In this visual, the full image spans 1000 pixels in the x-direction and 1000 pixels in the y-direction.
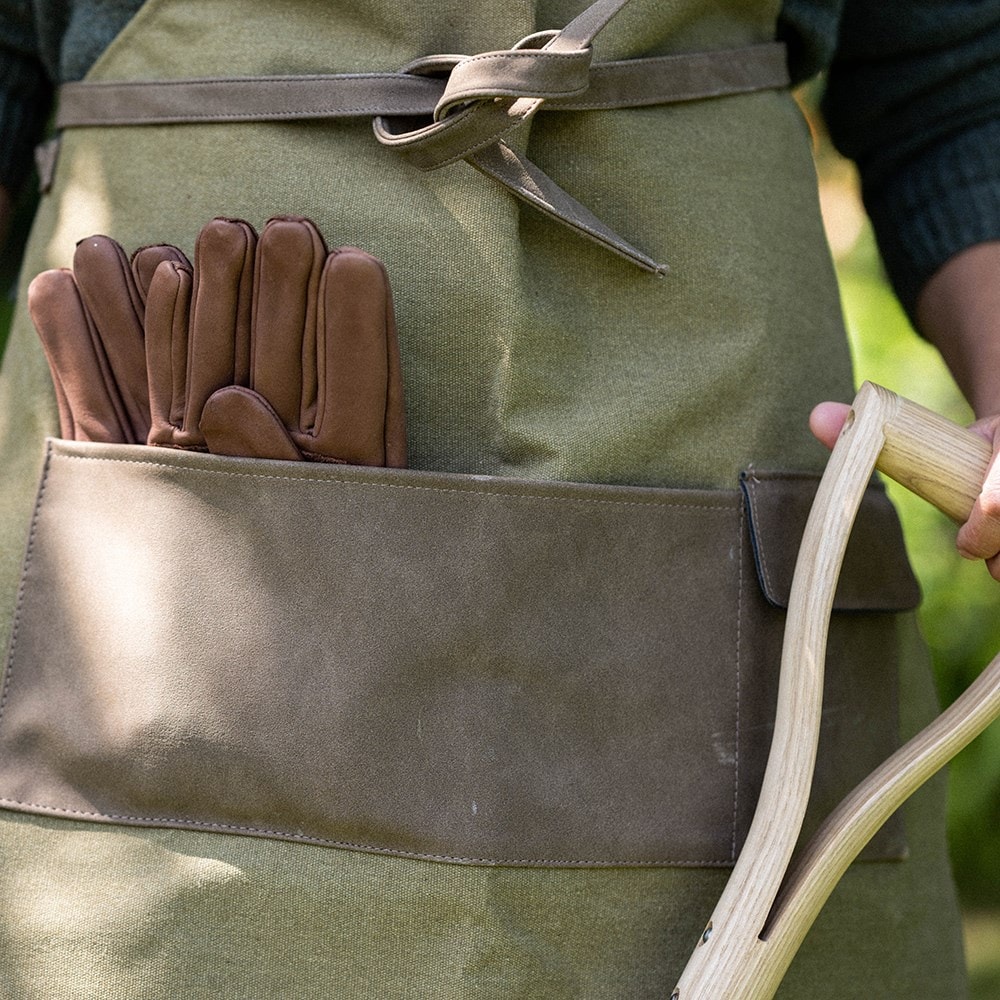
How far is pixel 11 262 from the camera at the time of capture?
7.57 ft

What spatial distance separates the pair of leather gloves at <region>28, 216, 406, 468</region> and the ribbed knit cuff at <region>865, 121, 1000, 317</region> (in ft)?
2.42

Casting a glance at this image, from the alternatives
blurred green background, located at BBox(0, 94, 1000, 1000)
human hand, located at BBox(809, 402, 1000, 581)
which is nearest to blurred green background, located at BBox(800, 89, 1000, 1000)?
blurred green background, located at BBox(0, 94, 1000, 1000)

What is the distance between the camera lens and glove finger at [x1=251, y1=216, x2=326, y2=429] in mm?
974

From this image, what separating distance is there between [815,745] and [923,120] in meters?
0.82

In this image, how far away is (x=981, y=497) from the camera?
101cm

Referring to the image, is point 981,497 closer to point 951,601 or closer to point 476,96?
point 476,96

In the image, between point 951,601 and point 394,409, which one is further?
point 951,601

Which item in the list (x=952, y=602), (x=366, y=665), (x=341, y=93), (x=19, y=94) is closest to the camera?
(x=366, y=665)

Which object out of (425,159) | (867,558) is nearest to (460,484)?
(425,159)

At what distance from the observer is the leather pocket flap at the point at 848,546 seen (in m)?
1.10

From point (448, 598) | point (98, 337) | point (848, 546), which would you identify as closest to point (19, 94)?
point (98, 337)

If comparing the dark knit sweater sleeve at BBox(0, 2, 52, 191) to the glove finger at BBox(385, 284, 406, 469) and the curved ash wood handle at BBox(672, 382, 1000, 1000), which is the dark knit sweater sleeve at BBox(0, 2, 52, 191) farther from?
the curved ash wood handle at BBox(672, 382, 1000, 1000)

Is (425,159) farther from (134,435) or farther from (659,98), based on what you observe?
(134,435)

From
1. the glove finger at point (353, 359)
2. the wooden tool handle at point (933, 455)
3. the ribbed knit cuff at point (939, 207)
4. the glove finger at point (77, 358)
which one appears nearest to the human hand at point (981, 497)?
the wooden tool handle at point (933, 455)
